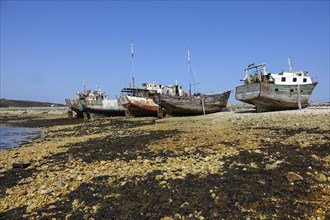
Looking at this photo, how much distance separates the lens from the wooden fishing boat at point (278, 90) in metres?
28.5

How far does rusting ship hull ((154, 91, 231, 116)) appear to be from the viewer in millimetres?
35812

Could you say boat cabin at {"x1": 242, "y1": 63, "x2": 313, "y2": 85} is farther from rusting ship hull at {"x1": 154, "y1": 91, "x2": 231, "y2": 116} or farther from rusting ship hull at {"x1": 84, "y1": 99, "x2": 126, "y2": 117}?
rusting ship hull at {"x1": 84, "y1": 99, "x2": 126, "y2": 117}

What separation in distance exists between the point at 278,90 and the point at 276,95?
0.55 metres

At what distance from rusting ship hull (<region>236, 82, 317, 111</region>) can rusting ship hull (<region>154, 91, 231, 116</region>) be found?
738cm

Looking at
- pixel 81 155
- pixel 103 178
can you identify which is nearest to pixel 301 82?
pixel 81 155

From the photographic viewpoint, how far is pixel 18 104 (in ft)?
460

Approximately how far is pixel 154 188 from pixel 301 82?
2699 cm

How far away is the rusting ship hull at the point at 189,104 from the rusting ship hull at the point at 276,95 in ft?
24.2

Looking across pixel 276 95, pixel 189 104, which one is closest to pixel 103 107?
pixel 189 104

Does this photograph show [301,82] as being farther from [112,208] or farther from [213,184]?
[112,208]

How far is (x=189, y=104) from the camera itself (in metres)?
36.4

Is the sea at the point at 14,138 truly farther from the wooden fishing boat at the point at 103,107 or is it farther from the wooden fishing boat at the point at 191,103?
the wooden fishing boat at the point at 103,107

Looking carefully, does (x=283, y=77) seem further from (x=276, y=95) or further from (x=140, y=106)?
(x=140, y=106)

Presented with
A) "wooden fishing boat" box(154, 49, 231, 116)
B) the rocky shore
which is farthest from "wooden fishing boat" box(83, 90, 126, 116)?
the rocky shore
